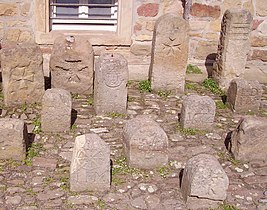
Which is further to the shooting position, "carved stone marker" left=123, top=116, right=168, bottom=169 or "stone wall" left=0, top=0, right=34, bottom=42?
"stone wall" left=0, top=0, right=34, bottom=42

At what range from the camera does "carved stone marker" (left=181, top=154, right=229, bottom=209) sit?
14.5 feet

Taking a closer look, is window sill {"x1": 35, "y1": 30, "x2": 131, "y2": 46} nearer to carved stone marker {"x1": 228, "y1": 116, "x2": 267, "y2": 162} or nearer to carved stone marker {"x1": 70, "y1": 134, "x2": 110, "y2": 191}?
carved stone marker {"x1": 228, "y1": 116, "x2": 267, "y2": 162}

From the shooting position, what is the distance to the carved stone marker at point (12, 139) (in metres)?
4.96

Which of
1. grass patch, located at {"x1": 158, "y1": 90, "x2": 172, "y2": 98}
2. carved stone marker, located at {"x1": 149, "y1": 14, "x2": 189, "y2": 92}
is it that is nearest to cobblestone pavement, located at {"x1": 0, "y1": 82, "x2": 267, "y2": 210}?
grass patch, located at {"x1": 158, "y1": 90, "x2": 172, "y2": 98}

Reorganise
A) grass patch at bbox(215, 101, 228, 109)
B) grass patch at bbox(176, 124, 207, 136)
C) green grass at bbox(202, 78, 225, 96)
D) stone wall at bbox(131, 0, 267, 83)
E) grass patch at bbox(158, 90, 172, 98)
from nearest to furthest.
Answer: grass patch at bbox(176, 124, 207, 136), grass patch at bbox(215, 101, 228, 109), grass patch at bbox(158, 90, 172, 98), green grass at bbox(202, 78, 225, 96), stone wall at bbox(131, 0, 267, 83)

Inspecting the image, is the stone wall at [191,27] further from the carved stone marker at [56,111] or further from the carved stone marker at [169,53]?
the carved stone marker at [56,111]

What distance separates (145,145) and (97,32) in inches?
153

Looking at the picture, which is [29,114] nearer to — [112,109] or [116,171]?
[112,109]

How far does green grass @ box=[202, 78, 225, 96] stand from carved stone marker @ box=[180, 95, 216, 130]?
4.95ft

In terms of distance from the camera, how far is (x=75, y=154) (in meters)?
4.58

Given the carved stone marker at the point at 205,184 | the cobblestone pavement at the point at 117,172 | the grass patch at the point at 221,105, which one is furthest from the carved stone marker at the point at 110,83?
the carved stone marker at the point at 205,184

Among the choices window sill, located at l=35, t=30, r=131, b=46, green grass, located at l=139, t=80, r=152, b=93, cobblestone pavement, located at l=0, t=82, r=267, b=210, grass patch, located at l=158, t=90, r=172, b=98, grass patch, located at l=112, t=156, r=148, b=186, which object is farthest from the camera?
window sill, located at l=35, t=30, r=131, b=46

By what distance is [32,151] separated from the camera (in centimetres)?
535

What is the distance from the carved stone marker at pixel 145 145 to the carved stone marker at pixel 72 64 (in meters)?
1.90
